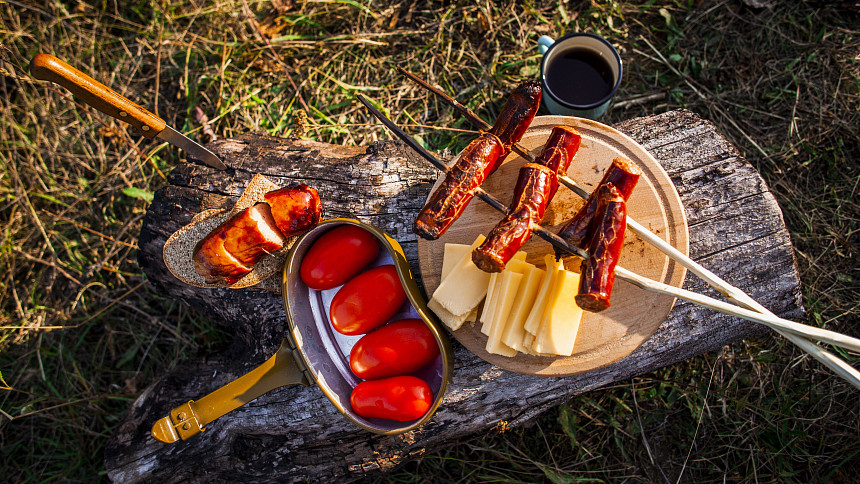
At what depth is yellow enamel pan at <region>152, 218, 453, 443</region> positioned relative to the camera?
3049 mm

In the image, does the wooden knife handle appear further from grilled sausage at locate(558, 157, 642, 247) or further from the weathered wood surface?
grilled sausage at locate(558, 157, 642, 247)

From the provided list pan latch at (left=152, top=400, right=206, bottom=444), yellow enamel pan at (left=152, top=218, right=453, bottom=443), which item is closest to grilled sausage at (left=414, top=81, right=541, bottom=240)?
yellow enamel pan at (left=152, top=218, right=453, bottom=443)

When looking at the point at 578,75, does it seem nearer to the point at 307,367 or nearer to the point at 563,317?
the point at 563,317

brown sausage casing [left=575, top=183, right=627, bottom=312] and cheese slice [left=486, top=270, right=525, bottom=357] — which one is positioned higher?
brown sausage casing [left=575, top=183, right=627, bottom=312]

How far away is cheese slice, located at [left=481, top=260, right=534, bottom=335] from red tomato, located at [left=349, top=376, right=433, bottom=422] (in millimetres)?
582

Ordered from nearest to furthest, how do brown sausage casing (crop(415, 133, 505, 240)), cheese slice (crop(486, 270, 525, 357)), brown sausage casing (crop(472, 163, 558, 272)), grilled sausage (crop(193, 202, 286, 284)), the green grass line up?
brown sausage casing (crop(472, 163, 558, 272))
brown sausage casing (crop(415, 133, 505, 240))
cheese slice (crop(486, 270, 525, 357))
grilled sausage (crop(193, 202, 286, 284))
the green grass

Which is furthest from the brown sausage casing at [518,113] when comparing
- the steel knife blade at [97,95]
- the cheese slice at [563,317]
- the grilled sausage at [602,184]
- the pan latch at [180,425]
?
the pan latch at [180,425]

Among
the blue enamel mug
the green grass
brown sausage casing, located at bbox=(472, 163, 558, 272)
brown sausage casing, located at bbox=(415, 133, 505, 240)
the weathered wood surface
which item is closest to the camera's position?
brown sausage casing, located at bbox=(472, 163, 558, 272)

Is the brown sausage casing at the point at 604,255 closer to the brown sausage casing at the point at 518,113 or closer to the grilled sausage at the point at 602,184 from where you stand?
the grilled sausage at the point at 602,184

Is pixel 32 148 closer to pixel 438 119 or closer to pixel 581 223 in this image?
pixel 438 119

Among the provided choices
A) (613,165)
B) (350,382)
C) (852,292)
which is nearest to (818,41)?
(852,292)

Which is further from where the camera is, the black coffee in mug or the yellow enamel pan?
the black coffee in mug

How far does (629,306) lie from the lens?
322 cm

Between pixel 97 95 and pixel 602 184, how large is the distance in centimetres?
331
